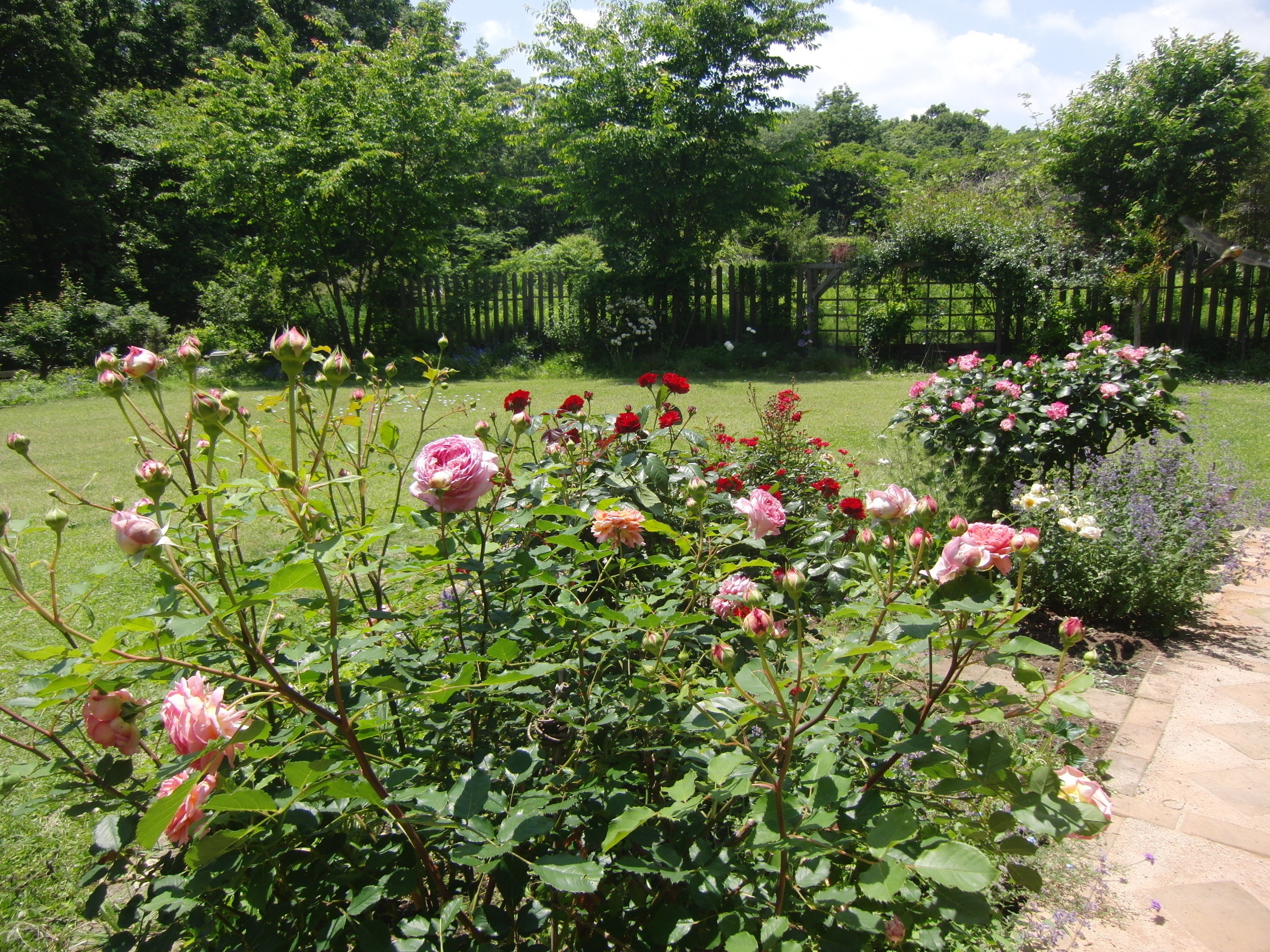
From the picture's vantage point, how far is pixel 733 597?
107 centimetres

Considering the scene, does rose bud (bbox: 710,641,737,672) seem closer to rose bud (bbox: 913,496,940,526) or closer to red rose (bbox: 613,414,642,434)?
rose bud (bbox: 913,496,940,526)

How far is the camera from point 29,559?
11.1 feet

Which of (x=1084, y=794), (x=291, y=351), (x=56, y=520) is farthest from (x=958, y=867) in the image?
(x=56, y=520)

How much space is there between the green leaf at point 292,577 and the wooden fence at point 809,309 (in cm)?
989

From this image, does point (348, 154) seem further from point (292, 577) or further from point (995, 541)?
point (995, 541)

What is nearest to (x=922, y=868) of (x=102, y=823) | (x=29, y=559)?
(x=102, y=823)

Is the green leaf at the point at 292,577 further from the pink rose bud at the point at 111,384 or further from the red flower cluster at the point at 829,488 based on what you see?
the red flower cluster at the point at 829,488

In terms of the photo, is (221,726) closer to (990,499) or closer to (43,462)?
(990,499)

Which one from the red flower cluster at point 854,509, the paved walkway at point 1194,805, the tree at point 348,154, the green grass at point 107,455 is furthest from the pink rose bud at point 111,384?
the tree at point 348,154

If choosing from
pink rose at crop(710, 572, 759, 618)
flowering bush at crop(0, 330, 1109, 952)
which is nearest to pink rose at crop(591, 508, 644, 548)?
flowering bush at crop(0, 330, 1109, 952)

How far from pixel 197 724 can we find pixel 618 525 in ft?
2.10

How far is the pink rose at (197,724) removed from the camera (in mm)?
730

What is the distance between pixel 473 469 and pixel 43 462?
5.97 metres

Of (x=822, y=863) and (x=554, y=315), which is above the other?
(x=554, y=315)
